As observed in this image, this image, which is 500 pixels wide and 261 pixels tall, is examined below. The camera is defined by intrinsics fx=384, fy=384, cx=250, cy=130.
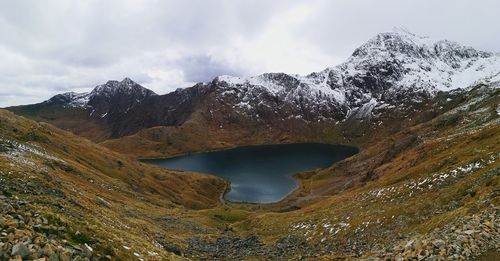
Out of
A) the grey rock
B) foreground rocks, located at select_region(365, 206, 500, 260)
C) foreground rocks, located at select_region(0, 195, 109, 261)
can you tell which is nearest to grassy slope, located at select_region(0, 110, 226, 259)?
foreground rocks, located at select_region(0, 195, 109, 261)

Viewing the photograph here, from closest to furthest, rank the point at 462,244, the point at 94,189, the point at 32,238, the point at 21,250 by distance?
the point at 21,250, the point at 32,238, the point at 462,244, the point at 94,189

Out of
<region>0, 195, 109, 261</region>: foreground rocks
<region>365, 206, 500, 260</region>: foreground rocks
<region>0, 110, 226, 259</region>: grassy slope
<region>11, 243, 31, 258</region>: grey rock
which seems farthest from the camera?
<region>0, 110, 226, 259</region>: grassy slope

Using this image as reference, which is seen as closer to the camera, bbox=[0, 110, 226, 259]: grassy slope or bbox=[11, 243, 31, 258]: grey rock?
bbox=[11, 243, 31, 258]: grey rock

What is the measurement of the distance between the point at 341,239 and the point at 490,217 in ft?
78.5

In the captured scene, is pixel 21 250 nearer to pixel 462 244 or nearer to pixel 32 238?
pixel 32 238

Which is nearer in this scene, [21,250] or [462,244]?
[21,250]

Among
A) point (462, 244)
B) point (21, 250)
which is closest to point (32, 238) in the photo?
point (21, 250)

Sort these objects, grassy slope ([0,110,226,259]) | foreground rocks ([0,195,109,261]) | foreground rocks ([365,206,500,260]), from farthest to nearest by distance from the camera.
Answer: grassy slope ([0,110,226,259]), foreground rocks ([365,206,500,260]), foreground rocks ([0,195,109,261])

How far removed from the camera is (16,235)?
14992 mm

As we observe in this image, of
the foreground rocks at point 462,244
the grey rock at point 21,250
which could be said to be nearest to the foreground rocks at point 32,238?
the grey rock at point 21,250

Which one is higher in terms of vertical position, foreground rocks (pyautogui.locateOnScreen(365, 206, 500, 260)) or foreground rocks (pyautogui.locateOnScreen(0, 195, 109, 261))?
foreground rocks (pyautogui.locateOnScreen(0, 195, 109, 261))

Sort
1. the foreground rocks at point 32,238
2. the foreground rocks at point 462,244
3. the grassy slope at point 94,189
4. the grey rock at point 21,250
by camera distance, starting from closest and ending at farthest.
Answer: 1. the grey rock at point 21,250
2. the foreground rocks at point 32,238
3. the foreground rocks at point 462,244
4. the grassy slope at point 94,189

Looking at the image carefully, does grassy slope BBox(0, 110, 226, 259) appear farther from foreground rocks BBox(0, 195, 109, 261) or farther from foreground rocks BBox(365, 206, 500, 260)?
foreground rocks BBox(365, 206, 500, 260)

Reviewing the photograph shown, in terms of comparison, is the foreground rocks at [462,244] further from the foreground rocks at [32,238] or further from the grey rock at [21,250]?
the grey rock at [21,250]
